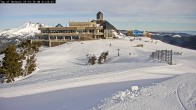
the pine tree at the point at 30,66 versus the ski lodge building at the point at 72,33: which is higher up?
the ski lodge building at the point at 72,33

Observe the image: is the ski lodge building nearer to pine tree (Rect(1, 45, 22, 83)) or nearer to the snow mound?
pine tree (Rect(1, 45, 22, 83))

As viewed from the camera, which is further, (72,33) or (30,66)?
(72,33)

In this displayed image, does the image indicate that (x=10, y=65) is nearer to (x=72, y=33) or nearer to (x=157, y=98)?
(x=157, y=98)

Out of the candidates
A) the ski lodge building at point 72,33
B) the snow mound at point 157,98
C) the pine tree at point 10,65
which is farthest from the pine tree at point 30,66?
the ski lodge building at point 72,33

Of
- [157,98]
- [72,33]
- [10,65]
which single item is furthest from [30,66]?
[72,33]

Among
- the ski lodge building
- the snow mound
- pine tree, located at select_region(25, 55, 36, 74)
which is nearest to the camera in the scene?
the snow mound

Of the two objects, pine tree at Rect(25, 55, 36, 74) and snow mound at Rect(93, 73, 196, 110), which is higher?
snow mound at Rect(93, 73, 196, 110)

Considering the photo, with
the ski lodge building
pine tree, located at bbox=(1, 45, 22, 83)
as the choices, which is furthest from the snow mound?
the ski lodge building

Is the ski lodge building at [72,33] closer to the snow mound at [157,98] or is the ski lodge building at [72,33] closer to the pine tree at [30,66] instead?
the pine tree at [30,66]

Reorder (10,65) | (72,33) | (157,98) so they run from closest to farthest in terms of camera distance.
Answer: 1. (157,98)
2. (10,65)
3. (72,33)

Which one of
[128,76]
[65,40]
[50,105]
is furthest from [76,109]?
[65,40]

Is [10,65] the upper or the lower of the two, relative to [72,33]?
lower

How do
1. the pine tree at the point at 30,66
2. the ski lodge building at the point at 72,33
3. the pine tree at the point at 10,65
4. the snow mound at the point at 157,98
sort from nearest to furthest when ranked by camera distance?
the snow mound at the point at 157,98, the pine tree at the point at 10,65, the pine tree at the point at 30,66, the ski lodge building at the point at 72,33

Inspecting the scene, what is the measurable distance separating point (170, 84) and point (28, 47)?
85.5 feet
